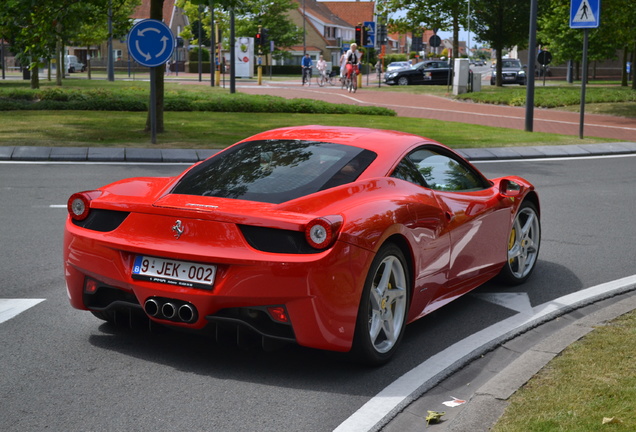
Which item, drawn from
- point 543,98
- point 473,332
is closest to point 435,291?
point 473,332

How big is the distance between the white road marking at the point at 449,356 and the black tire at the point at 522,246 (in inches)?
18.1

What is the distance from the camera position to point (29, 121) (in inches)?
779

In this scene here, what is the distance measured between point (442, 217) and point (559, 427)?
77.2 inches

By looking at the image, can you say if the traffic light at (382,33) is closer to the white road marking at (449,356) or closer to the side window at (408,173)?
the white road marking at (449,356)

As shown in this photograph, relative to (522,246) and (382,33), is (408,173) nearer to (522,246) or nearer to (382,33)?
(522,246)

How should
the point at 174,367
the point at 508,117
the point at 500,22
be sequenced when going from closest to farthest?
the point at 174,367
the point at 508,117
the point at 500,22

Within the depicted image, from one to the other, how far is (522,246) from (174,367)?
10.8 ft

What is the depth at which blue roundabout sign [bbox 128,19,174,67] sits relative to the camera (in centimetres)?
1509

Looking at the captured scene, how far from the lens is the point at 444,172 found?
6094 millimetres

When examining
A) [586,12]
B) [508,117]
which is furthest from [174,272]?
[508,117]

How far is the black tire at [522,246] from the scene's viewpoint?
273 inches

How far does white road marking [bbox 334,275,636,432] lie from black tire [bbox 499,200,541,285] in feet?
1.51

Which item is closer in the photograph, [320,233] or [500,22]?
[320,233]

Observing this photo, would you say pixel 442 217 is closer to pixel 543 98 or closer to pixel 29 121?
pixel 29 121
